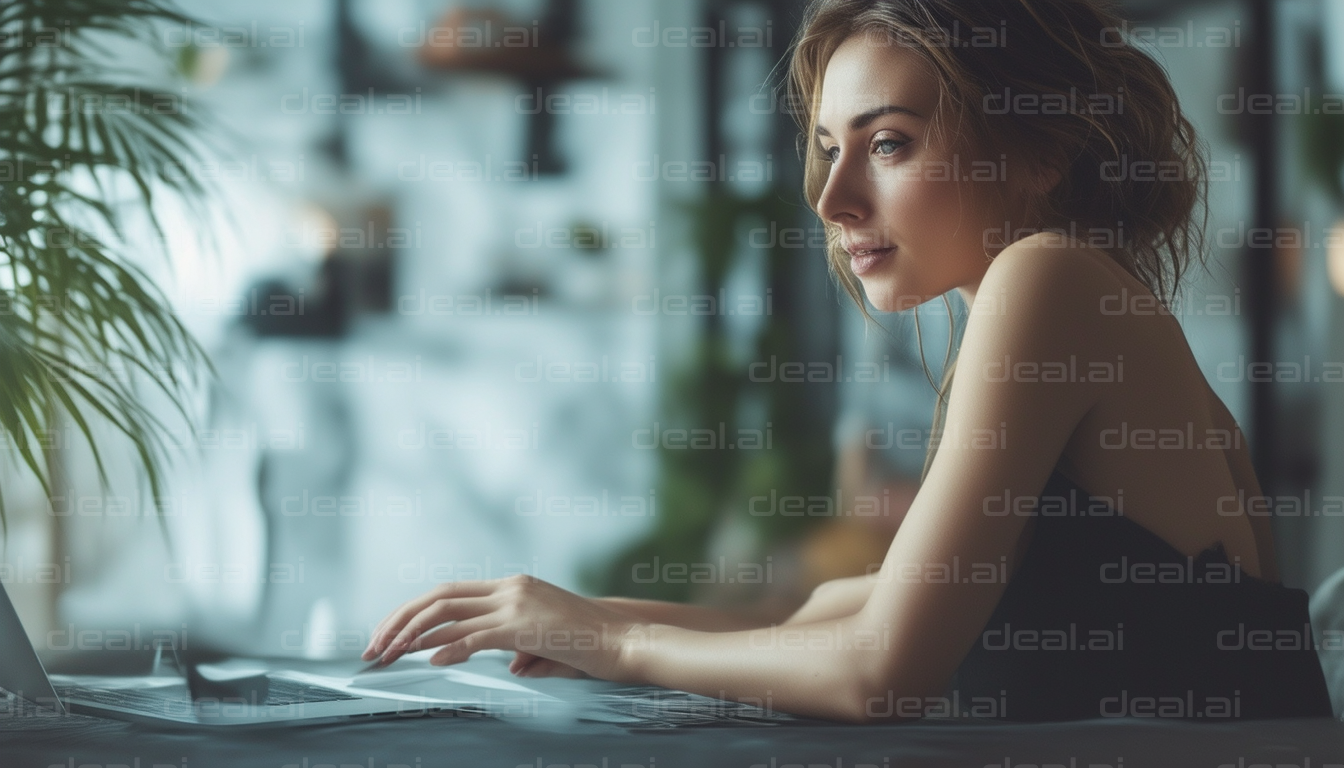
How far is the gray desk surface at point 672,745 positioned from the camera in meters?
0.59

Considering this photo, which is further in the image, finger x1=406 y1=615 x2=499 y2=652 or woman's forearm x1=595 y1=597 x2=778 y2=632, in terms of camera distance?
woman's forearm x1=595 y1=597 x2=778 y2=632

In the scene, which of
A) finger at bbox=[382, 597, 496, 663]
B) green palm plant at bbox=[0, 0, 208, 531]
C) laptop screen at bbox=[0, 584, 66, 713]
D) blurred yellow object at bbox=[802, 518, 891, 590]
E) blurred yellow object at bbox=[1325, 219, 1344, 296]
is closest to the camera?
laptop screen at bbox=[0, 584, 66, 713]

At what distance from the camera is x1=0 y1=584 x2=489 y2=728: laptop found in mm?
658

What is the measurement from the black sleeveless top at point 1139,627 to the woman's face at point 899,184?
0.78ft

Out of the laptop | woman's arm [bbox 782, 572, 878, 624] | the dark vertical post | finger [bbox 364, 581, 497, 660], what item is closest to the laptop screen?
the laptop

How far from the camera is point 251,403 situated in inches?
110

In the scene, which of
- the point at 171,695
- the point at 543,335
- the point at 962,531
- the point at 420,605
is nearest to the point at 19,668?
the point at 171,695

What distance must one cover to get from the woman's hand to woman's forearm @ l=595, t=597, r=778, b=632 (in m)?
0.15

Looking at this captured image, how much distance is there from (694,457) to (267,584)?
1.33 metres

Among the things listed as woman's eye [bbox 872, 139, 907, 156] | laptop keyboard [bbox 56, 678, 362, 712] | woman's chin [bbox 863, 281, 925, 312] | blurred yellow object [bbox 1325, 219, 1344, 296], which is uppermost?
blurred yellow object [bbox 1325, 219, 1344, 296]

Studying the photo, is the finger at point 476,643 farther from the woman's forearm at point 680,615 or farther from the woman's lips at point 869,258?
the woman's lips at point 869,258

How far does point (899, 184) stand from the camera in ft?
2.76

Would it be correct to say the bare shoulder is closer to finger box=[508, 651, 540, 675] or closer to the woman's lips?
the woman's lips

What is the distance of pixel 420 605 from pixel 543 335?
2.05 m
